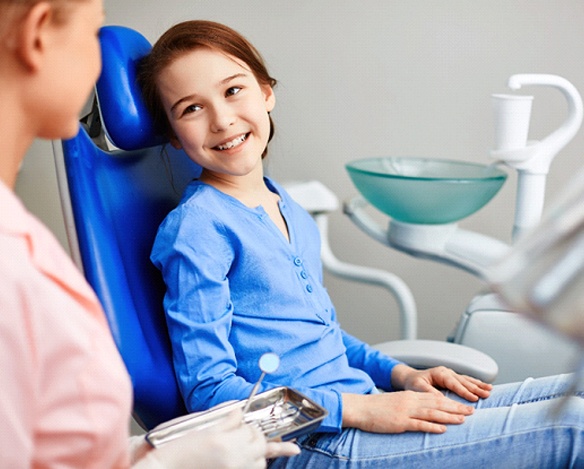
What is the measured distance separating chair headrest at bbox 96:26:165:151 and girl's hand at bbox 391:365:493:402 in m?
0.57

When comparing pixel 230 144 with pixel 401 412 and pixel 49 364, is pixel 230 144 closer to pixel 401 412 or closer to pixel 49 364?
pixel 401 412

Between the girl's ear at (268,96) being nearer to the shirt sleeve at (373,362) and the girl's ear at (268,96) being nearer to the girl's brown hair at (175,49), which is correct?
the girl's brown hair at (175,49)

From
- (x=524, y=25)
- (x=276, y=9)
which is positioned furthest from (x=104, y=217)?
(x=524, y=25)

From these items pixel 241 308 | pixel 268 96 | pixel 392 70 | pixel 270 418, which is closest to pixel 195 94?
pixel 268 96

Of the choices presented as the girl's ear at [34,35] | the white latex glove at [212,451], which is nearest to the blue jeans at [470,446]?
the white latex glove at [212,451]

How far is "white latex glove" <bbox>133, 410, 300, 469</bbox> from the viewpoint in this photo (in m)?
0.73

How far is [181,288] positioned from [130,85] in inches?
12.7

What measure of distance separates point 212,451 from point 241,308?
35 centimetres

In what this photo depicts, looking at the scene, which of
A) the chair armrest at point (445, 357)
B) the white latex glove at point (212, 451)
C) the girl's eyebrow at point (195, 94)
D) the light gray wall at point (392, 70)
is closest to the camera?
the white latex glove at point (212, 451)

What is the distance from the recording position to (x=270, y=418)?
2.99 feet

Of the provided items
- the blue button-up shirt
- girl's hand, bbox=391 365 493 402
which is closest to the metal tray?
the blue button-up shirt

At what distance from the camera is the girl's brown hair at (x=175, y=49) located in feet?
3.56

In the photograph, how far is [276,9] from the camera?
188cm

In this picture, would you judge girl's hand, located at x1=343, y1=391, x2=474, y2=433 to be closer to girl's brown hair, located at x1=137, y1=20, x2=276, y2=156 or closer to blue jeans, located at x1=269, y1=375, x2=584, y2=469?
blue jeans, located at x1=269, y1=375, x2=584, y2=469
